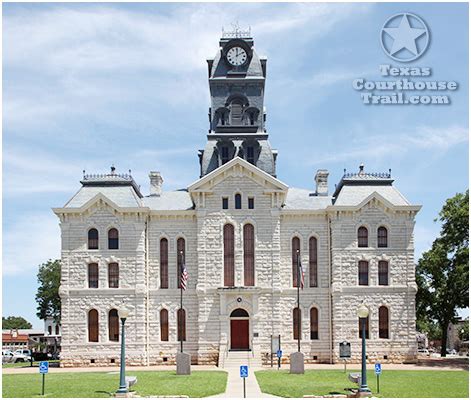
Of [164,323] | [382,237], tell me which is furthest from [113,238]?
[382,237]

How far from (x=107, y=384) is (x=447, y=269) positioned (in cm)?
2934

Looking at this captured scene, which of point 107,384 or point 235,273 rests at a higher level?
point 235,273

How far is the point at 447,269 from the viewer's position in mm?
53219

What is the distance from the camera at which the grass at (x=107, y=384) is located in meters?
30.3

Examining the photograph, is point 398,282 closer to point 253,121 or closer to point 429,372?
point 429,372

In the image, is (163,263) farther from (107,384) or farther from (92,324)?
(107,384)

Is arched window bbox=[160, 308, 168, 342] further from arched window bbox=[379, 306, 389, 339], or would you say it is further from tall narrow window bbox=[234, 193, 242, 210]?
arched window bbox=[379, 306, 389, 339]

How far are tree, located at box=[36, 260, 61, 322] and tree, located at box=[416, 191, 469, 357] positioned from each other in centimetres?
3777

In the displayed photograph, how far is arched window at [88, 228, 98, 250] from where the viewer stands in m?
48.9

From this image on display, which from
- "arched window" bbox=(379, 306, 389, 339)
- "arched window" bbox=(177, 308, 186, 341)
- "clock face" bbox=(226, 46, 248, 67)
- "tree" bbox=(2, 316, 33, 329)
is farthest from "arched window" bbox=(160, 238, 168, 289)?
"tree" bbox=(2, 316, 33, 329)

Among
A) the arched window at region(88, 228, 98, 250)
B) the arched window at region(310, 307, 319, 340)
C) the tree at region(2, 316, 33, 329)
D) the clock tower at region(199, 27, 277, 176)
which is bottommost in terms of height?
the tree at region(2, 316, 33, 329)

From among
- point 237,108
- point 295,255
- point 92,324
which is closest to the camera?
point 92,324

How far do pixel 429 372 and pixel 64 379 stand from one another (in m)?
19.8

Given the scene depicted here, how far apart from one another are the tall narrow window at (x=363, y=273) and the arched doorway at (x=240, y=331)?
8.10 m
